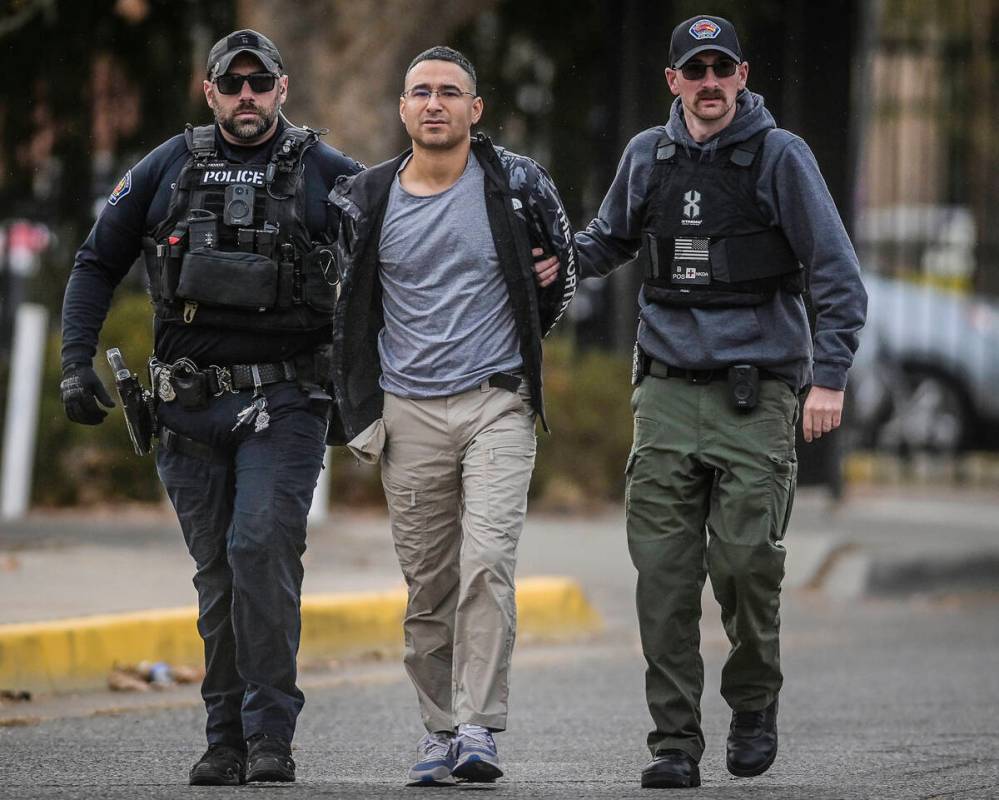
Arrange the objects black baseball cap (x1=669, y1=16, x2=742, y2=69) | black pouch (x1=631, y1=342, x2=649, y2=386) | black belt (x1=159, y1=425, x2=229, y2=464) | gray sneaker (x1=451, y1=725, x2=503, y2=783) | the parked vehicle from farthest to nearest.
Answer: the parked vehicle, black pouch (x1=631, y1=342, x2=649, y2=386), black belt (x1=159, y1=425, x2=229, y2=464), black baseball cap (x1=669, y1=16, x2=742, y2=69), gray sneaker (x1=451, y1=725, x2=503, y2=783)

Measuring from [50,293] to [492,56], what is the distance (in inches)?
156

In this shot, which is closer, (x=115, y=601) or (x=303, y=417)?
(x=303, y=417)

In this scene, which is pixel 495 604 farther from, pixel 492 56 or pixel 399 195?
pixel 492 56

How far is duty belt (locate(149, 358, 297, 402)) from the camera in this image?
5.29 m

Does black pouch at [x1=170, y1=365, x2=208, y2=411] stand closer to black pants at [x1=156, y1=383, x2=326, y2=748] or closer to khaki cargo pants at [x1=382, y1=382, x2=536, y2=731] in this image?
black pants at [x1=156, y1=383, x2=326, y2=748]

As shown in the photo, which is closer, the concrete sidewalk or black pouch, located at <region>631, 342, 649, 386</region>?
black pouch, located at <region>631, 342, 649, 386</region>

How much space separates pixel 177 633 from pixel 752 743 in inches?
115

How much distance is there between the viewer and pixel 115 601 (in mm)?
8062

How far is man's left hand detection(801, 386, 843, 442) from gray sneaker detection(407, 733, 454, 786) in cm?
119

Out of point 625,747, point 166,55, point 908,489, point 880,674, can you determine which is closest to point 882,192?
point 908,489

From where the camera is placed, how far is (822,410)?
202 inches

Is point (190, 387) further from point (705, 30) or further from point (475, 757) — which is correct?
point (705, 30)

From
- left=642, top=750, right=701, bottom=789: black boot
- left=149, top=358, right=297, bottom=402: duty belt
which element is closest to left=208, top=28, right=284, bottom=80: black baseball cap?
left=149, top=358, right=297, bottom=402: duty belt

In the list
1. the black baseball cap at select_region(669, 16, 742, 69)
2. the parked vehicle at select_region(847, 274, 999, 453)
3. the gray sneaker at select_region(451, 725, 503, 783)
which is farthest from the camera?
the parked vehicle at select_region(847, 274, 999, 453)
